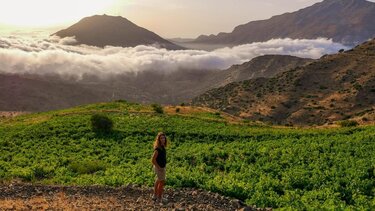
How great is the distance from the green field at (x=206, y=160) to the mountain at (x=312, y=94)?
181 feet

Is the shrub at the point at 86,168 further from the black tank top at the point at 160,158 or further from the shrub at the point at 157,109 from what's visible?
the shrub at the point at 157,109

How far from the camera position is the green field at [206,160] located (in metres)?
20.3

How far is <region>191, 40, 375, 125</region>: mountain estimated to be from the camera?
10598 cm

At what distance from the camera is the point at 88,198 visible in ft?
60.6

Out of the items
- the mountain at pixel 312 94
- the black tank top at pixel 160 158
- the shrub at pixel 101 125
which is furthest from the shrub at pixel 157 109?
the black tank top at pixel 160 158

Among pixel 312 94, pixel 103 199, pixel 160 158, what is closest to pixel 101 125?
pixel 103 199

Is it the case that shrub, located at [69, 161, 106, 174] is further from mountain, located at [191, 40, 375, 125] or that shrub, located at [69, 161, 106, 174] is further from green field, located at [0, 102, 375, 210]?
mountain, located at [191, 40, 375, 125]

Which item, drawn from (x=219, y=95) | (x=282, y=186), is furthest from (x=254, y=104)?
(x=282, y=186)

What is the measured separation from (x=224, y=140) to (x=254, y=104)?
7979cm

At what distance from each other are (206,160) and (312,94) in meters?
97.1

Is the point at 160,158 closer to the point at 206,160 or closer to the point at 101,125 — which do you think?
the point at 206,160

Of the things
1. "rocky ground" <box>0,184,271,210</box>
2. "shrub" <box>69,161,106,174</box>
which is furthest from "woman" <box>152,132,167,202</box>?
"shrub" <box>69,161,106,174</box>

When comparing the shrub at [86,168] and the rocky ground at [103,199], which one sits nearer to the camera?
the rocky ground at [103,199]

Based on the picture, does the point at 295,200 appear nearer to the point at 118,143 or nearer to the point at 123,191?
the point at 123,191
